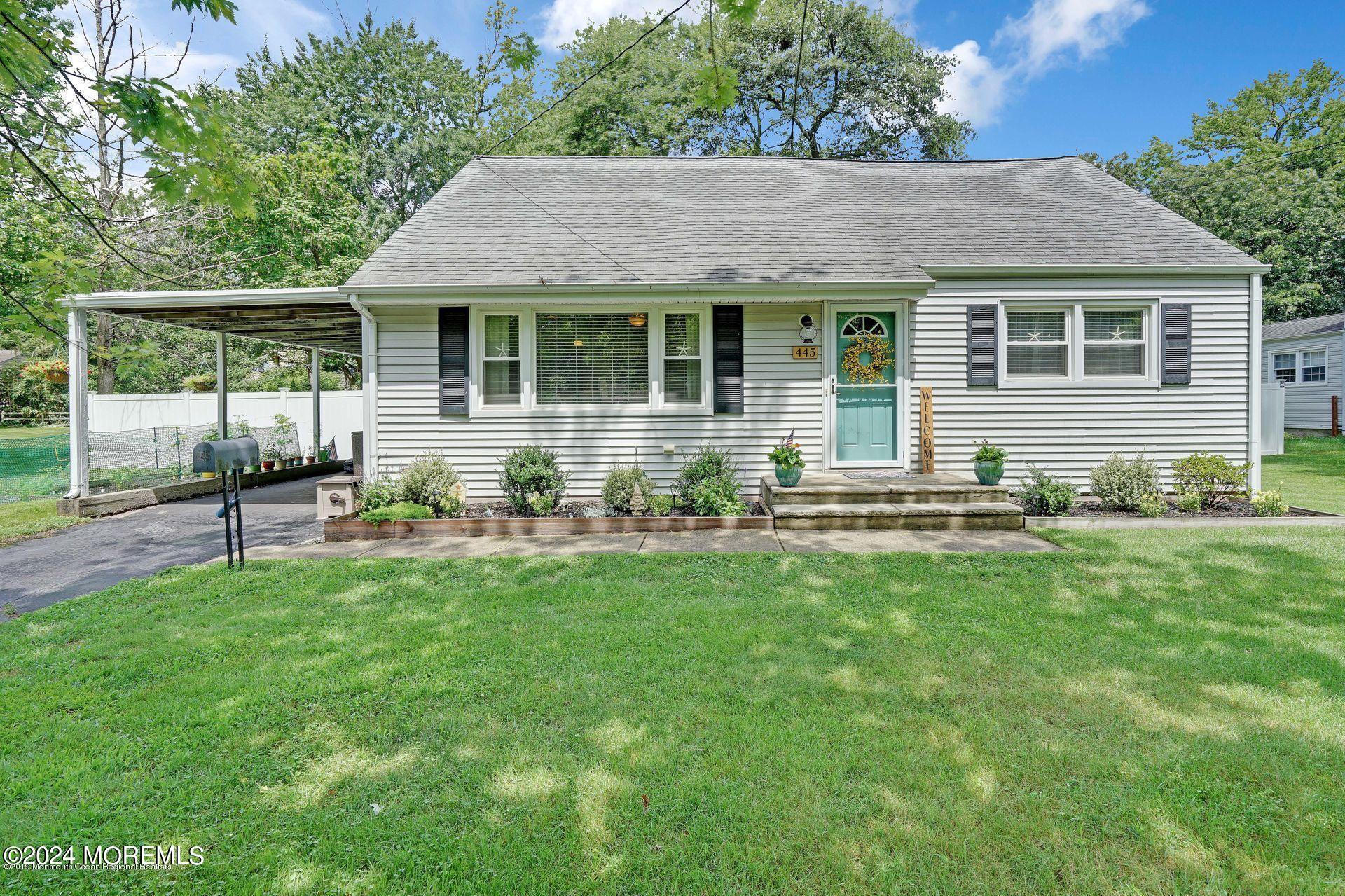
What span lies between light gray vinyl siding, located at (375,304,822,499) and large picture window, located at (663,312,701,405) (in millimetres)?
254

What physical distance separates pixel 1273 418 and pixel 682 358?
12.1m

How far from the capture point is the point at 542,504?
7109 millimetres

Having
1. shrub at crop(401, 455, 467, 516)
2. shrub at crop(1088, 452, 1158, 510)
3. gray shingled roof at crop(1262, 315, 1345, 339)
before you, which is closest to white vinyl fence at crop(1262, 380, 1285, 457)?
shrub at crop(1088, 452, 1158, 510)

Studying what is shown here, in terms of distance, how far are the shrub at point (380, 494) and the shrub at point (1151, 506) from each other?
872 cm

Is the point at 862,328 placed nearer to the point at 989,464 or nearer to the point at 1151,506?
the point at 989,464

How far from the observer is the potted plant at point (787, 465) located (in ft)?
23.2

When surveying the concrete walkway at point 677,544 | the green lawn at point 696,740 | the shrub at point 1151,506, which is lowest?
the green lawn at point 696,740

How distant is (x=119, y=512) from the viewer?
8664 mm

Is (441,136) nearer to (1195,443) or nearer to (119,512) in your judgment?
(119,512)

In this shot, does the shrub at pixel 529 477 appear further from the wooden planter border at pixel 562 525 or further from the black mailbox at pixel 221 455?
the black mailbox at pixel 221 455

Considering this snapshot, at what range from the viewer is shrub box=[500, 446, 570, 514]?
24.1 feet

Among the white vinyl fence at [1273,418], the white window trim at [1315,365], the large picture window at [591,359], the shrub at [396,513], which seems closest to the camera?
the shrub at [396,513]

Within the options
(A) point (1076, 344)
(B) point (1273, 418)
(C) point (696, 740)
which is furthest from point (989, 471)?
(B) point (1273, 418)

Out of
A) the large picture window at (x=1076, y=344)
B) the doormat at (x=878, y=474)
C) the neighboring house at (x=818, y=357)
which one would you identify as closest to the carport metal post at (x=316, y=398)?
the neighboring house at (x=818, y=357)
